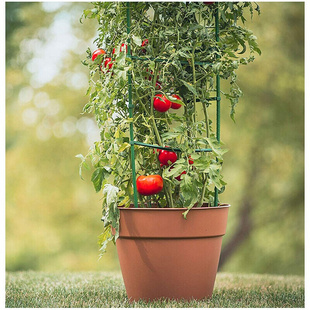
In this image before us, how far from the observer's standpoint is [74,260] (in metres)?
7.77

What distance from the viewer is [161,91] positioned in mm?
2064

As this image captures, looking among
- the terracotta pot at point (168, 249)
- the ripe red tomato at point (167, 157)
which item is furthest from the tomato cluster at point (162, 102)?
the terracotta pot at point (168, 249)

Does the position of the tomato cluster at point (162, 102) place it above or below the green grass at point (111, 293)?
above

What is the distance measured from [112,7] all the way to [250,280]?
1.97m

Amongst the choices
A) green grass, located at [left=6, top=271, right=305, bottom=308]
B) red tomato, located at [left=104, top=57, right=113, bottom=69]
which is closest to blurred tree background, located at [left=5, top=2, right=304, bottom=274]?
green grass, located at [left=6, top=271, right=305, bottom=308]

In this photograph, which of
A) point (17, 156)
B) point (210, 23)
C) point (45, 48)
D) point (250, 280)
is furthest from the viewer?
point (17, 156)

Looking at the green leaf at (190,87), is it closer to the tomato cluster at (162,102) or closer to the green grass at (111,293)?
the tomato cluster at (162,102)

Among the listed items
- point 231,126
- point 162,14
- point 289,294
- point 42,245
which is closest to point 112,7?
point 162,14

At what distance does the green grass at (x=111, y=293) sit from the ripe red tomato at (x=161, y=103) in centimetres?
85

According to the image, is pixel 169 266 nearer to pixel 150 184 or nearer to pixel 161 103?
pixel 150 184

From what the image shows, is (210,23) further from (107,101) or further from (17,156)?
(17,156)

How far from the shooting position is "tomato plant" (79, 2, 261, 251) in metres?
2.04

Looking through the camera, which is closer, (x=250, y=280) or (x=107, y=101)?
(x=107, y=101)

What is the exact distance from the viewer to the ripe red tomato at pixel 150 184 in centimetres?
204
